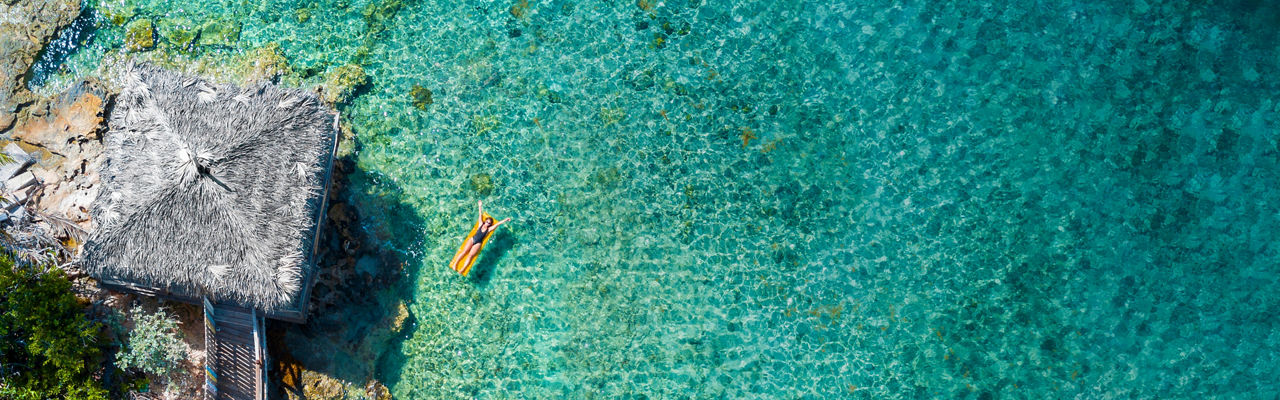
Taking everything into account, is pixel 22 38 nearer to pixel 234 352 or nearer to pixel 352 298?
pixel 234 352

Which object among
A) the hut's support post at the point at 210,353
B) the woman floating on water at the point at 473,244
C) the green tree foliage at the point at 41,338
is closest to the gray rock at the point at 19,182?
the green tree foliage at the point at 41,338

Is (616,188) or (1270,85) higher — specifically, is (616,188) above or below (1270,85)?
below

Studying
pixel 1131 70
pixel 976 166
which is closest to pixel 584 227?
pixel 976 166

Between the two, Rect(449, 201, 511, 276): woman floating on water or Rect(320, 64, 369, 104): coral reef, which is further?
Rect(320, 64, 369, 104): coral reef

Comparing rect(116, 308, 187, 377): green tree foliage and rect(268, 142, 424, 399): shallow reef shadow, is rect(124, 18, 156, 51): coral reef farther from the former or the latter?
rect(116, 308, 187, 377): green tree foliage

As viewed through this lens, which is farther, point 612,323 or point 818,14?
A: point 818,14

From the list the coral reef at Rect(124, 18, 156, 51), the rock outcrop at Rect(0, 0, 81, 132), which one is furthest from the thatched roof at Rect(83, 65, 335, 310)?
the rock outcrop at Rect(0, 0, 81, 132)

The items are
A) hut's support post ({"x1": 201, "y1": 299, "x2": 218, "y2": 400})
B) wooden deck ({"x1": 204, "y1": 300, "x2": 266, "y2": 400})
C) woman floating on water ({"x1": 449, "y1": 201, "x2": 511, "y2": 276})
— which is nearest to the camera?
hut's support post ({"x1": 201, "y1": 299, "x2": 218, "y2": 400})

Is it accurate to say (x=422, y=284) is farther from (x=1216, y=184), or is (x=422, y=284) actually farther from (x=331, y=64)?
(x=1216, y=184)
